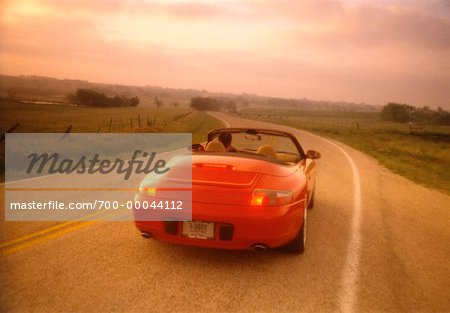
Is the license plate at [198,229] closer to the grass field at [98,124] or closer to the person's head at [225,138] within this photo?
the person's head at [225,138]


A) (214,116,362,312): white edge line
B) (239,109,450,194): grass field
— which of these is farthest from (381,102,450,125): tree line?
(214,116,362,312): white edge line

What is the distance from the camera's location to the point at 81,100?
94.4m

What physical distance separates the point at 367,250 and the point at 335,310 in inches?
70.8

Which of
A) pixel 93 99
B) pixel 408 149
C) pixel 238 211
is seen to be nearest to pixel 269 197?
pixel 238 211

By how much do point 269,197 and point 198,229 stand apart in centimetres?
79

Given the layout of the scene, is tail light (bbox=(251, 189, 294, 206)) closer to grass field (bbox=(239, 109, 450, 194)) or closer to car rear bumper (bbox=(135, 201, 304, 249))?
car rear bumper (bbox=(135, 201, 304, 249))

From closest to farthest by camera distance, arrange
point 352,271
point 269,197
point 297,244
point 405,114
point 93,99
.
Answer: point 269,197, point 352,271, point 297,244, point 93,99, point 405,114

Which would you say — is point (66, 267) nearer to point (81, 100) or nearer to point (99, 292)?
point (99, 292)

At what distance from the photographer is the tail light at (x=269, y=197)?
4.00 m

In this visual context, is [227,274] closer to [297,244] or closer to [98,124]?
[297,244]

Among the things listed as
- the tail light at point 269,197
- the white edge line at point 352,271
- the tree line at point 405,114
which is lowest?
the tree line at point 405,114

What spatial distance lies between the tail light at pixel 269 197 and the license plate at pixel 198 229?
508 mm

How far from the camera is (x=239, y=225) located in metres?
3.90

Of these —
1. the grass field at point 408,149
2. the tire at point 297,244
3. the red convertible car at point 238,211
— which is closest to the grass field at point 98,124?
the red convertible car at point 238,211
